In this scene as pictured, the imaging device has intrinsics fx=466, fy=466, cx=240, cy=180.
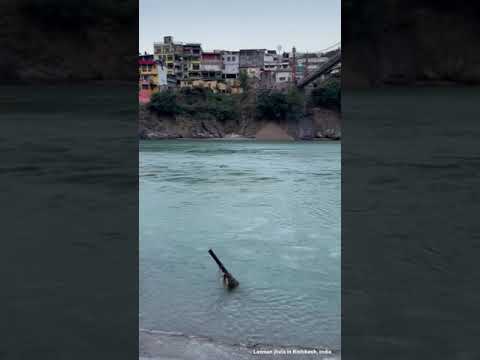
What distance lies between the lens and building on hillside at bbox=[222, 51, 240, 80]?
39031 mm

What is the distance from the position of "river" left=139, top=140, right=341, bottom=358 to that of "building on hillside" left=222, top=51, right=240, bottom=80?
26.9 m

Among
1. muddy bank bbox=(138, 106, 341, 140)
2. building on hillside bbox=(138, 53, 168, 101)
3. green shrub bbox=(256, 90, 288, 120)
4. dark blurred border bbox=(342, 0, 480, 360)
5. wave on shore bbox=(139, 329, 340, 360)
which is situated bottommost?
wave on shore bbox=(139, 329, 340, 360)

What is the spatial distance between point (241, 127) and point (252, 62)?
828 centimetres

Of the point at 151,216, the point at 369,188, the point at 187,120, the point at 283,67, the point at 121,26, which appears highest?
the point at 283,67

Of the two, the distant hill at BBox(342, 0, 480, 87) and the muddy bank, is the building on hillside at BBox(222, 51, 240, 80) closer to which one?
the muddy bank

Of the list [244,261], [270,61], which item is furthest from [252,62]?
[244,261]

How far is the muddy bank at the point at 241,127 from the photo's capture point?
113ft

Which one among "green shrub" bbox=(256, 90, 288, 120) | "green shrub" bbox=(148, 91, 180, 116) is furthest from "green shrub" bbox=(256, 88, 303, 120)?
"green shrub" bbox=(148, 91, 180, 116)

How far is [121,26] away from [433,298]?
1.82 metres

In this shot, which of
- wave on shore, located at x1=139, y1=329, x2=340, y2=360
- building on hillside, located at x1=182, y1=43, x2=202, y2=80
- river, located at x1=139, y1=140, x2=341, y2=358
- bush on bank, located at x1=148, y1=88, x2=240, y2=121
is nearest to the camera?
wave on shore, located at x1=139, y1=329, x2=340, y2=360

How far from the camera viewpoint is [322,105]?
34594 millimetres

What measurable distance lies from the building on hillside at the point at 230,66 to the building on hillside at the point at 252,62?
439 millimetres

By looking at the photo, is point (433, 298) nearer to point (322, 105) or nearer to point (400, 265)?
point (400, 265)

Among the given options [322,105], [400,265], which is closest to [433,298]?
[400,265]
